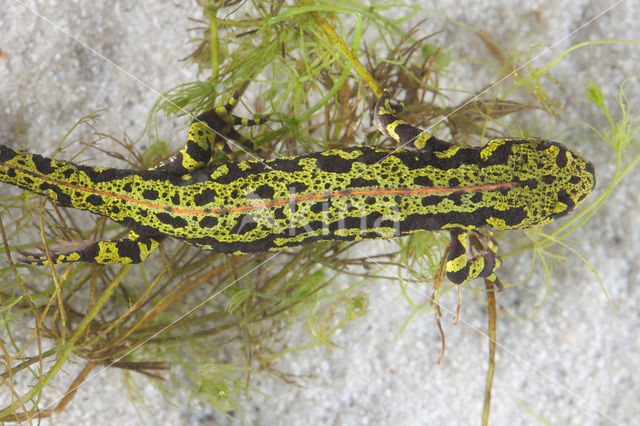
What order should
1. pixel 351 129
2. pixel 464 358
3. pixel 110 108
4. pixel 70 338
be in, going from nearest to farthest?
pixel 70 338 < pixel 351 129 < pixel 110 108 < pixel 464 358

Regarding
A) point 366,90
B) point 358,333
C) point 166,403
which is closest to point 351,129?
point 366,90

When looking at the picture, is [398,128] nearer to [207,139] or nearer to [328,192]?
[328,192]

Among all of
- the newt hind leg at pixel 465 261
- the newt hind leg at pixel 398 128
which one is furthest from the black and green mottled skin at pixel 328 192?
the newt hind leg at pixel 465 261

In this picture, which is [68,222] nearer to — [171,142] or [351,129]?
[171,142]

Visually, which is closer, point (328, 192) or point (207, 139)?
point (328, 192)

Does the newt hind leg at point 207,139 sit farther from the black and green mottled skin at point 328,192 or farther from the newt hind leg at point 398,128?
the newt hind leg at point 398,128

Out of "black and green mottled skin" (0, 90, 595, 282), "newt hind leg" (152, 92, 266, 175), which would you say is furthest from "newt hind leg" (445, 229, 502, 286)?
"newt hind leg" (152, 92, 266, 175)

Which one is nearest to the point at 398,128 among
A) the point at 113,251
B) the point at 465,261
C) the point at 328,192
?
the point at 328,192

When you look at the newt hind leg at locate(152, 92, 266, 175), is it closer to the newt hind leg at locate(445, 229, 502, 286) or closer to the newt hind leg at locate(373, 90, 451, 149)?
the newt hind leg at locate(373, 90, 451, 149)
